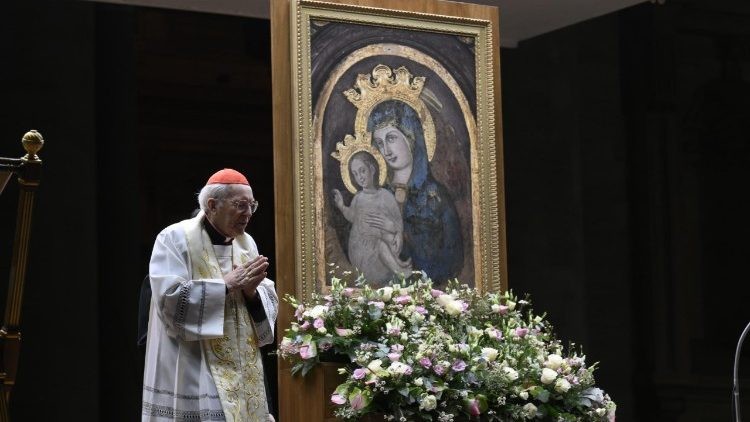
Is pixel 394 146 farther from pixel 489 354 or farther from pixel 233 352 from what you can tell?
pixel 233 352

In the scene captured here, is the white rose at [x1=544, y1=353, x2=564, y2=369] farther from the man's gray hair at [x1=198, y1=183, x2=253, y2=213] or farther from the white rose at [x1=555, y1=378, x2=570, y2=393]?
the man's gray hair at [x1=198, y1=183, x2=253, y2=213]

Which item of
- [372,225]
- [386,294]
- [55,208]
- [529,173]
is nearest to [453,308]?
[386,294]

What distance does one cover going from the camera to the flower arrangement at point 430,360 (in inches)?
267

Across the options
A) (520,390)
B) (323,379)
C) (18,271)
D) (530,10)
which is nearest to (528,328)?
(520,390)

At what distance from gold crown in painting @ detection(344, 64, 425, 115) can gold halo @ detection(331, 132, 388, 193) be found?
16cm

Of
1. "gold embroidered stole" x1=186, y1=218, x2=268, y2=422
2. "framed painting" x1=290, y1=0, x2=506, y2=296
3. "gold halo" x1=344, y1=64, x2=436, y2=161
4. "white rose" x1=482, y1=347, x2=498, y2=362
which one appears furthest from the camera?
"gold halo" x1=344, y1=64, x2=436, y2=161

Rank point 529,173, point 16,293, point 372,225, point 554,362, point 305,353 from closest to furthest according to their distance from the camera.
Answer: point 16,293, point 305,353, point 554,362, point 372,225, point 529,173

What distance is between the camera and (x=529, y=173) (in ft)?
38.3

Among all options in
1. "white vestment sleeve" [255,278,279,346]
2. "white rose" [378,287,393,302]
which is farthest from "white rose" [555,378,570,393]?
"white vestment sleeve" [255,278,279,346]

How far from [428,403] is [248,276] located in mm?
991

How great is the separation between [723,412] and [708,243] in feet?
4.15

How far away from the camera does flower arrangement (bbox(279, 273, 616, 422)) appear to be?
679 centimetres

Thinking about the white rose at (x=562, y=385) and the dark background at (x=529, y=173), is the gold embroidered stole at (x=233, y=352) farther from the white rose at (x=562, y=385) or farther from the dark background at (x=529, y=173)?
the dark background at (x=529, y=173)

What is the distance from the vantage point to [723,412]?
10.9m
